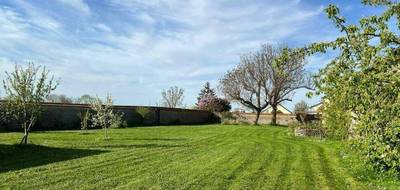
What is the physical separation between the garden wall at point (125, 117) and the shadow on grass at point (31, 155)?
38.4 feet

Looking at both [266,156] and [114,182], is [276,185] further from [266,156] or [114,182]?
[266,156]

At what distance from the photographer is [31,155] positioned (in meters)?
15.1

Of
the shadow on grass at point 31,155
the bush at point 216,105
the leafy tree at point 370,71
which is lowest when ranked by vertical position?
the shadow on grass at point 31,155

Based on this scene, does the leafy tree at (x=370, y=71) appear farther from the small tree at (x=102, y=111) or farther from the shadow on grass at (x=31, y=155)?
the small tree at (x=102, y=111)

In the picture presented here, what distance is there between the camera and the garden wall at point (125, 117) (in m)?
31.4

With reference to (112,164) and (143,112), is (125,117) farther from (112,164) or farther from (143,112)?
(112,164)

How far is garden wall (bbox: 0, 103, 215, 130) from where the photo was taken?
1236 inches

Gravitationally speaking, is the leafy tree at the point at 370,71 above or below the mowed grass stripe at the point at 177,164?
above

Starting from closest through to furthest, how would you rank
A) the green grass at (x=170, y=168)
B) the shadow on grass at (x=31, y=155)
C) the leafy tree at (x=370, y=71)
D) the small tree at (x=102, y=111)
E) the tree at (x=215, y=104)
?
the leafy tree at (x=370, y=71) < the green grass at (x=170, y=168) < the shadow on grass at (x=31, y=155) < the small tree at (x=102, y=111) < the tree at (x=215, y=104)

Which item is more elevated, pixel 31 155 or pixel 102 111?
pixel 102 111

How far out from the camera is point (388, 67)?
25.2ft

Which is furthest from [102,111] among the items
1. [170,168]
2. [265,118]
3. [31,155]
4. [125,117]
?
[265,118]

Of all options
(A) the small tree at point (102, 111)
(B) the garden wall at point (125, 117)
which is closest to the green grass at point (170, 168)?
(A) the small tree at point (102, 111)

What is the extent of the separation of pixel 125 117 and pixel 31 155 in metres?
24.9
